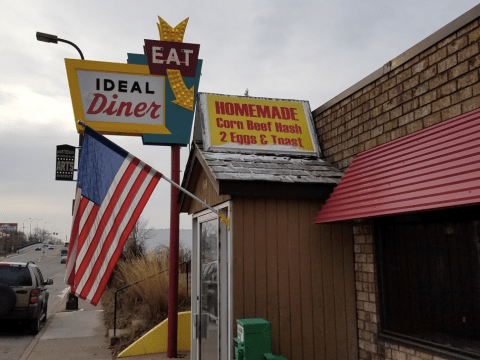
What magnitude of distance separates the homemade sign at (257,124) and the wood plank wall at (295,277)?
1.35 metres

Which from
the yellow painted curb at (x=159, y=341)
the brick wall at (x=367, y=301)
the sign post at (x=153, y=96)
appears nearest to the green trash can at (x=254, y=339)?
the brick wall at (x=367, y=301)

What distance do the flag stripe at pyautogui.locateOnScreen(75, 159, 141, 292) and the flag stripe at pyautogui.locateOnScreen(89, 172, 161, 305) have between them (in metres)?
0.16

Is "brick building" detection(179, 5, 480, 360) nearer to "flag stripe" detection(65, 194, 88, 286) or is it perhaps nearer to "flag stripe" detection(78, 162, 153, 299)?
"flag stripe" detection(78, 162, 153, 299)

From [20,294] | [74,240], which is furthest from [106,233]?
[20,294]

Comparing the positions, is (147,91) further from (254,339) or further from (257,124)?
(254,339)

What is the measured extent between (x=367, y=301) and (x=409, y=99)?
2.55 metres

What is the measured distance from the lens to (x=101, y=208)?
5035mm

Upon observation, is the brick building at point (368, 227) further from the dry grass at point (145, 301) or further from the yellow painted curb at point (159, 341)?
the dry grass at point (145, 301)

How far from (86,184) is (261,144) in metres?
2.76

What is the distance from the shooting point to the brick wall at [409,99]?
13.4ft

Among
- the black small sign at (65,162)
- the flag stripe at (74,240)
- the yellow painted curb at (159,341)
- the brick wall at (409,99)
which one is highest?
the black small sign at (65,162)

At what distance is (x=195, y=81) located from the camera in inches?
353

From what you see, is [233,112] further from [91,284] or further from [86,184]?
[91,284]

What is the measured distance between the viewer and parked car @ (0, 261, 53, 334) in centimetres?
992
